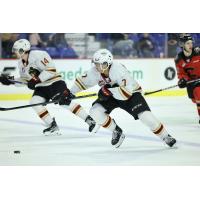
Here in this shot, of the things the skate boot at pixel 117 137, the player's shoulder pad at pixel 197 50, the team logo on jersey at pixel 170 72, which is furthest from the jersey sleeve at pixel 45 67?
the player's shoulder pad at pixel 197 50

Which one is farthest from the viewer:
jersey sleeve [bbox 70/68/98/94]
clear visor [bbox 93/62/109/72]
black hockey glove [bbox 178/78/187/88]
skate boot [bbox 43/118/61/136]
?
black hockey glove [bbox 178/78/187/88]

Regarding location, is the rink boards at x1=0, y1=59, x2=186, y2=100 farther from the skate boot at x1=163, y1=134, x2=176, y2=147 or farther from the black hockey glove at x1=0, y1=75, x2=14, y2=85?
the skate boot at x1=163, y1=134, x2=176, y2=147

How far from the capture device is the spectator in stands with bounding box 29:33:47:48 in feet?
15.0

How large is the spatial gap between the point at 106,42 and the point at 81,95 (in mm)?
462

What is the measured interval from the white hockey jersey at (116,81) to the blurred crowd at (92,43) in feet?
0.52

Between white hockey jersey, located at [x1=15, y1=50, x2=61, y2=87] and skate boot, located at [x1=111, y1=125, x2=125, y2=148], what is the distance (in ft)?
2.05

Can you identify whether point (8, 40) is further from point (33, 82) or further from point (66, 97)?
point (66, 97)

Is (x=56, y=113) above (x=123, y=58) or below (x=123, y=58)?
below

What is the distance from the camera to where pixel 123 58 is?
459 cm

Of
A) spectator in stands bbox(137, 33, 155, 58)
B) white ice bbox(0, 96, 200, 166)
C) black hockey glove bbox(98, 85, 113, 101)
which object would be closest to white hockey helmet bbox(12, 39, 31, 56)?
white ice bbox(0, 96, 200, 166)

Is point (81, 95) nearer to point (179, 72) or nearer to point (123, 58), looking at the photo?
point (123, 58)

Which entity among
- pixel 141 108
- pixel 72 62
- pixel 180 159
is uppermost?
pixel 72 62

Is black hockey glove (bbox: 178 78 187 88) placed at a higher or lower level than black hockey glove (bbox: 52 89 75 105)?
higher
